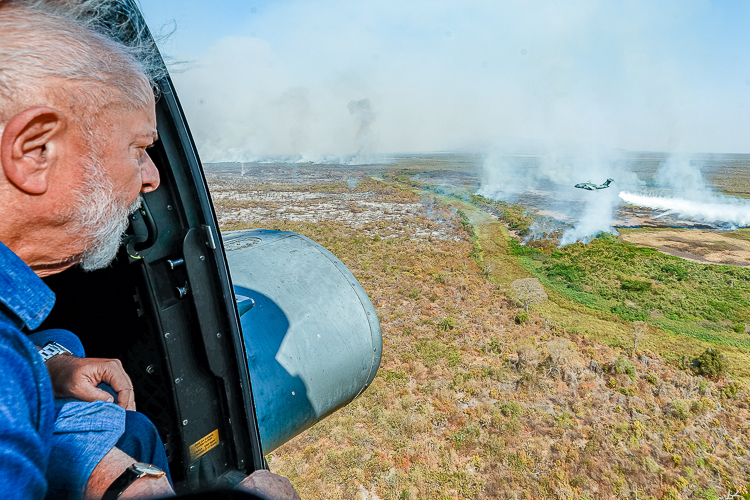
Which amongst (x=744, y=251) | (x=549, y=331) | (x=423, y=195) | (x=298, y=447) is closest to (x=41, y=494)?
(x=298, y=447)

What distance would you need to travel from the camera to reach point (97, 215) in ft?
4.44

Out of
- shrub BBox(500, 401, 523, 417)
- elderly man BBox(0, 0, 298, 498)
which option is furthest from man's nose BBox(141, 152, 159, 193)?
shrub BBox(500, 401, 523, 417)

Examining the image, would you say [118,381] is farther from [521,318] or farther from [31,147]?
[521,318]

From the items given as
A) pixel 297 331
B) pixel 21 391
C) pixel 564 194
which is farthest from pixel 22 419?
pixel 564 194

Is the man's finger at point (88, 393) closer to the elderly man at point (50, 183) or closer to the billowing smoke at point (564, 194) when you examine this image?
the elderly man at point (50, 183)

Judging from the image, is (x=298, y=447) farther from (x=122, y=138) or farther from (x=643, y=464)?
(x=122, y=138)

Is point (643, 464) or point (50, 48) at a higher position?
point (50, 48)

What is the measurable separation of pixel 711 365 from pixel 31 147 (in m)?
19.5

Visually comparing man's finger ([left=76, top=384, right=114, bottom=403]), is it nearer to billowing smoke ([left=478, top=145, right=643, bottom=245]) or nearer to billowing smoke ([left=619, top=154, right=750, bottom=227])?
billowing smoke ([left=478, top=145, right=643, bottom=245])

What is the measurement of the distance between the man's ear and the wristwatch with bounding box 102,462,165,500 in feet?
3.13

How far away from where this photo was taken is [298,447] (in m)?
9.12

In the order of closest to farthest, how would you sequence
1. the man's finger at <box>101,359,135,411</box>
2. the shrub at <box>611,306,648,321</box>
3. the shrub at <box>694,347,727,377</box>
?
the man's finger at <box>101,359,135,411</box>
the shrub at <box>694,347,727,377</box>
the shrub at <box>611,306,648,321</box>

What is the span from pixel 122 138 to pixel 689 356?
2035 centimetres

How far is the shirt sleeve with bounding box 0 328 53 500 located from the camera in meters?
0.82
